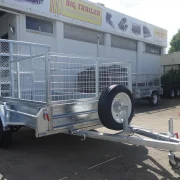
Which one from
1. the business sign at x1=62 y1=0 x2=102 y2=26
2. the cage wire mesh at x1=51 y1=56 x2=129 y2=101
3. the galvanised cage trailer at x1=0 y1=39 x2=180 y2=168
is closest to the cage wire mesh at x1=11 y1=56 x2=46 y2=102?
the galvanised cage trailer at x1=0 y1=39 x2=180 y2=168

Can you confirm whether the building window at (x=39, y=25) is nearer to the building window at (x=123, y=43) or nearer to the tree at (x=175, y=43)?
the building window at (x=123, y=43)

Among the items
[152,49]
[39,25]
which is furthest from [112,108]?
[152,49]

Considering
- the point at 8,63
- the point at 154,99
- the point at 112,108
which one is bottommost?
the point at 154,99

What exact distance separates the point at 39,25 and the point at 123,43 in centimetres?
801

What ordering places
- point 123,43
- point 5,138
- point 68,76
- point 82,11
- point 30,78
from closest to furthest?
1. point 68,76
2. point 5,138
3. point 30,78
4. point 82,11
5. point 123,43

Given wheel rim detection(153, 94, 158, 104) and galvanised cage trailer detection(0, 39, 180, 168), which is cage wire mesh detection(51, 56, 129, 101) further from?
wheel rim detection(153, 94, 158, 104)

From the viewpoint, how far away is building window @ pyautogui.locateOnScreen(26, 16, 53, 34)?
12.6 metres

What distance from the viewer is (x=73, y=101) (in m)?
4.66

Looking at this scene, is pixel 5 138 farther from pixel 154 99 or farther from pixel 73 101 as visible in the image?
pixel 154 99

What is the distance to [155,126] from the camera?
315 inches

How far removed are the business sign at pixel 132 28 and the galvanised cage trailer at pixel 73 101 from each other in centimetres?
1211

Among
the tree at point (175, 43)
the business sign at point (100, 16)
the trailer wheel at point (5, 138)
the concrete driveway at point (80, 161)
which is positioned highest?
the tree at point (175, 43)

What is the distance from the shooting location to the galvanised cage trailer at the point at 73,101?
4.16 metres

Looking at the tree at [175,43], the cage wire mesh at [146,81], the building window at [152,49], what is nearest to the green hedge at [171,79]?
the building window at [152,49]
